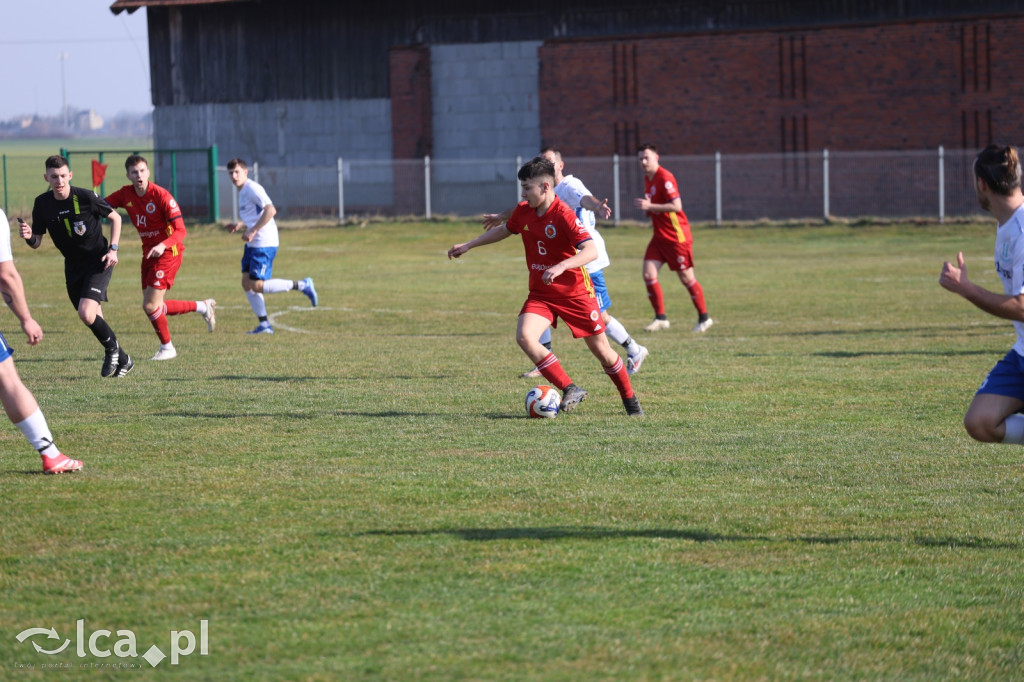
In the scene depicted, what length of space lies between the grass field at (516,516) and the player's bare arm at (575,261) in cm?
106

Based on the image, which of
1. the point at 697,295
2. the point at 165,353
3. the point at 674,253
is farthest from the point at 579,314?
the point at 674,253

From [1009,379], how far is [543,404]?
3866 mm

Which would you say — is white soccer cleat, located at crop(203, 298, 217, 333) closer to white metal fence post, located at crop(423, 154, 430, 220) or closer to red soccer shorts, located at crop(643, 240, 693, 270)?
red soccer shorts, located at crop(643, 240, 693, 270)

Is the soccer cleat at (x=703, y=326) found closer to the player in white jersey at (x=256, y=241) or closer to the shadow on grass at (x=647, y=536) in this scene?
the player in white jersey at (x=256, y=241)

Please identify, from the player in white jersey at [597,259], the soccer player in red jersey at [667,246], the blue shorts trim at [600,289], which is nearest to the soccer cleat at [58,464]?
the player in white jersey at [597,259]

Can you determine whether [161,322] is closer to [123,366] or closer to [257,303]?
[123,366]

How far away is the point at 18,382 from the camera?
272 inches

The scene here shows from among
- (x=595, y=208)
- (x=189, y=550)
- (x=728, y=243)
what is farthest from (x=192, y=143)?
(x=189, y=550)

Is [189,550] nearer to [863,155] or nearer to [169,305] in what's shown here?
[169,305]

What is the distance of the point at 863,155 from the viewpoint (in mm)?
34719

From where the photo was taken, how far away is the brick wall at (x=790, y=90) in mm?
34656

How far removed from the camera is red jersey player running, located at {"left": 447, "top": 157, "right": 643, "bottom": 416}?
8.92 m

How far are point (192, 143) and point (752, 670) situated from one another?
4066cm

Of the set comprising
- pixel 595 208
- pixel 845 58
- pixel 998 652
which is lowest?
pixel 998 652
